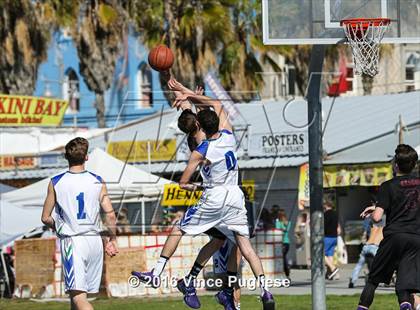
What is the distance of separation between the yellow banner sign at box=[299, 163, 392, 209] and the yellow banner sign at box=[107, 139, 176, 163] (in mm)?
4997

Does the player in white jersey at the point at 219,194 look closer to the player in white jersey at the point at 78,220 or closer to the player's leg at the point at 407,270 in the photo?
the player in white jersey at the point at 78,220

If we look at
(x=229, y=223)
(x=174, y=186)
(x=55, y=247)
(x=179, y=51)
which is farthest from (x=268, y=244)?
(x=179, y=51)

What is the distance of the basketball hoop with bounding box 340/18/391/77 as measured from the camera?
47.8ft

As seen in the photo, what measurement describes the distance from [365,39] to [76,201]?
4.47m

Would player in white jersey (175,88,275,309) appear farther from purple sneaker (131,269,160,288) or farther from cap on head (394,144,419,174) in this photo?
cap on head (394,144,419,174)

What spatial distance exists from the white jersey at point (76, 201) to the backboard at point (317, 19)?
354 centimetres

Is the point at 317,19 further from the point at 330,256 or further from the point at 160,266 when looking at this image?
the point at 330,256

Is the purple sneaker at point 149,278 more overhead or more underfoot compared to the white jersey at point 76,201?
more underfoot

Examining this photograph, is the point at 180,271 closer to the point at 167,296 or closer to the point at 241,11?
the point at 167,296

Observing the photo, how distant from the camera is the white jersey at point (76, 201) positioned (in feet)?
40.2

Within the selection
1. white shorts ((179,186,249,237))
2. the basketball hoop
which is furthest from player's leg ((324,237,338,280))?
white shorts ((179,186,249,237))

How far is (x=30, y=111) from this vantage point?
35375mm

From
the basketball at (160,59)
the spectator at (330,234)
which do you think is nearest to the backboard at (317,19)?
the basketball at (160,59)

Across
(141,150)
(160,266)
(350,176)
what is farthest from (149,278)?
(141,150)
